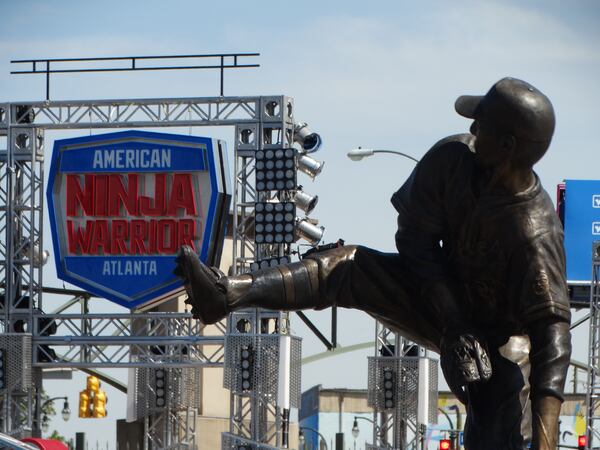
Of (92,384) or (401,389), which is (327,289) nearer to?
(401,389)

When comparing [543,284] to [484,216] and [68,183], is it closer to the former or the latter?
[484,216]

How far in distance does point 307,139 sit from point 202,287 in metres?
22.8

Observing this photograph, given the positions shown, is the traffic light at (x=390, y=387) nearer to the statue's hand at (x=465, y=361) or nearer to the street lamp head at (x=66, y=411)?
the street lamp head at (x=66, y=411)

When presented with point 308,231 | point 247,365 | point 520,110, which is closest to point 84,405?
point 247,365

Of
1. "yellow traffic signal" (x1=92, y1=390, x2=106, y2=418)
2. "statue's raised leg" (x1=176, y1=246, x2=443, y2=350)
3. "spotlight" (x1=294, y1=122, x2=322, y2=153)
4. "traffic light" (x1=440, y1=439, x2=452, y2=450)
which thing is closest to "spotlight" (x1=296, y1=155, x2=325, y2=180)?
"spotlight" (x1=294, y1=122, x2=322, y2=153)

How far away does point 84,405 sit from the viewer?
1425 inches

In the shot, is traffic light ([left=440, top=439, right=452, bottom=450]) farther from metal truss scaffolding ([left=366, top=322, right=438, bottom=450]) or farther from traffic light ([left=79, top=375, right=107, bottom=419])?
traffic light ([left=79, top=375, right=107, bottom=419])

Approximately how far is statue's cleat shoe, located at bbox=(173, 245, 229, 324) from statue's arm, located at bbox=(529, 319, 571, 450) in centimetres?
115

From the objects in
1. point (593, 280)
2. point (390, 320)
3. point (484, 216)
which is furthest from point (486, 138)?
point (593, 280)

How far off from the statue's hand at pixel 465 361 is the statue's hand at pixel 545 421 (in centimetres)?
22

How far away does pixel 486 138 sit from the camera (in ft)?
19.6

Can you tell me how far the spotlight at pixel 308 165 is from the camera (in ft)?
93.4

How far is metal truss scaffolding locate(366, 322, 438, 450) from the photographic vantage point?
98.1 feet

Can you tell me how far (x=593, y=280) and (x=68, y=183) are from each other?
9.68 m
